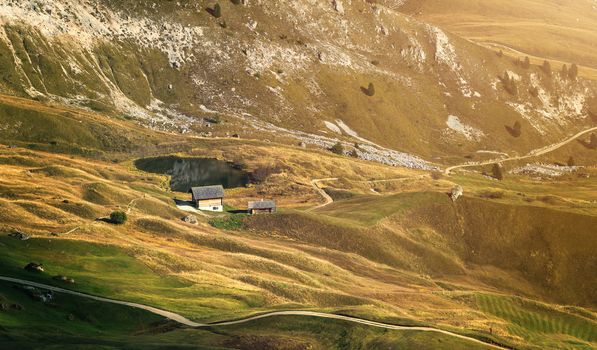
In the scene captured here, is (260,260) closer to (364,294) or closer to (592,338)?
(364,294)

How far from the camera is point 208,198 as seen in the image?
14475cm

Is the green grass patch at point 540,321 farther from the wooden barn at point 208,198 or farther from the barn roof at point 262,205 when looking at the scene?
the wooden barn at point 208,198

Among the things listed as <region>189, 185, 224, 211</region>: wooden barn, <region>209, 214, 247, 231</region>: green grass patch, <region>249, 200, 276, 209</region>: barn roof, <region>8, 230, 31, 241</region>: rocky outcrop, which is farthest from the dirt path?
<region>8, 230, 31, 241</region>: rocky outcrop

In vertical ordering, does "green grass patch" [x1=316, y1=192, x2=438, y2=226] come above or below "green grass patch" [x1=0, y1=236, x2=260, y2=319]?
below

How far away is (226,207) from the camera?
151875mm

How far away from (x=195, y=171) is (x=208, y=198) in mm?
34893

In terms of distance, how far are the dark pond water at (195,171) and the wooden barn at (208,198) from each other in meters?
20.6

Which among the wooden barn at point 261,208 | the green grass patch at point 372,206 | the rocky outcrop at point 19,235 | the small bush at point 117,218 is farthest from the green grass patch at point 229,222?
the rocky outcrop at point 19,235

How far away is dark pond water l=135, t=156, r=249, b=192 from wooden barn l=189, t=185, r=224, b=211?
2057cm

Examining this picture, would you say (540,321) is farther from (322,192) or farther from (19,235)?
(19,235)

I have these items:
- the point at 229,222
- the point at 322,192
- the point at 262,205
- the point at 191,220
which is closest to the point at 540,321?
the point at 262,205

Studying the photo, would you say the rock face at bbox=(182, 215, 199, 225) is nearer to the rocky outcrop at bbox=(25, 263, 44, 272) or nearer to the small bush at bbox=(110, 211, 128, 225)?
the small bush at bbox=(110, 211, 128, 225)

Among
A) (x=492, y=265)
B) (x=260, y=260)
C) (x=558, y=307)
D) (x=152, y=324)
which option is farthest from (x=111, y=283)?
(x=492, y=265)

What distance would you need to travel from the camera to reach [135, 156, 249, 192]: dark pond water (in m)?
171
